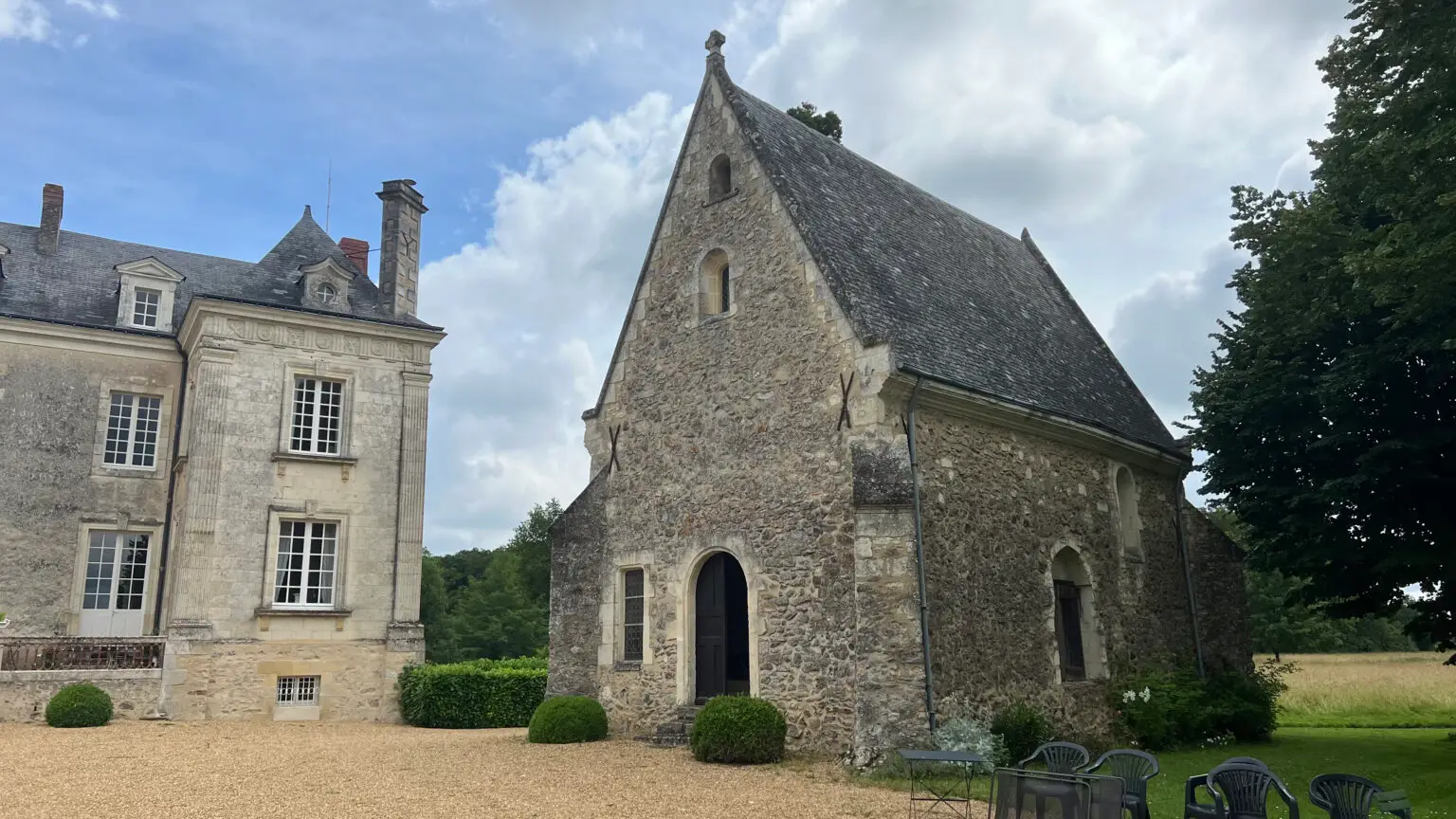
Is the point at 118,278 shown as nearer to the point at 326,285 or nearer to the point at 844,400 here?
the point at 326,285

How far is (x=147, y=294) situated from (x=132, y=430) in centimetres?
321

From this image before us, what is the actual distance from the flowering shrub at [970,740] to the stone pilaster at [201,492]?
14.6 meters

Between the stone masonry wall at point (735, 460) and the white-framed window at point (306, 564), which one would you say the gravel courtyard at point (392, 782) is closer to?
the stone masonry wall at point (735, 460)

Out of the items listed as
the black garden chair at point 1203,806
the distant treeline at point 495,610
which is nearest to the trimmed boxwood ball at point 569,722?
the black garden chair at point 1203,806

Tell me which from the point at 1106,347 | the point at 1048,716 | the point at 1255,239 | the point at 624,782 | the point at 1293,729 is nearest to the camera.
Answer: the point at 624,782

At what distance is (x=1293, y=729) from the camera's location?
18.4 m

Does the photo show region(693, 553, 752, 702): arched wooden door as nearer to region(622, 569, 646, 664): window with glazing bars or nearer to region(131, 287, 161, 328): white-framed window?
region(622, 569, 646, 664): window with glazing bars

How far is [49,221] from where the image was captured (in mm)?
23094

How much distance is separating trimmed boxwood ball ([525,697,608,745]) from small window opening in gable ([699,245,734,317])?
600cm

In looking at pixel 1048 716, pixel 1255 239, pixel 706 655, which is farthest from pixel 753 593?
pixel 1255 239

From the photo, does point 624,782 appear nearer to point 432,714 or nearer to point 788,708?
point 788,708

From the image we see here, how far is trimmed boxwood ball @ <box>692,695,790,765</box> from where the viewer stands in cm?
1162

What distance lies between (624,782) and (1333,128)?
12.4 m

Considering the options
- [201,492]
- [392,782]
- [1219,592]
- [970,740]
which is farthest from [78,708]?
[1219,592]
